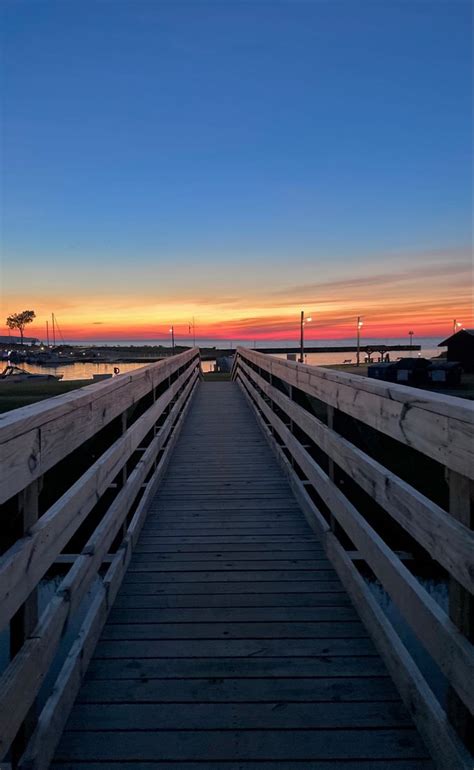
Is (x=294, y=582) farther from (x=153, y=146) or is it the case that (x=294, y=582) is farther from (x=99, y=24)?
(x=153, y=146)

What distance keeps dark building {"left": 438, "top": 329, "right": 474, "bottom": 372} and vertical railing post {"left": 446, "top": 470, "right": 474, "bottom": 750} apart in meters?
40.6

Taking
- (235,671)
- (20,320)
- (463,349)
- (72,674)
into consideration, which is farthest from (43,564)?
(20,320)

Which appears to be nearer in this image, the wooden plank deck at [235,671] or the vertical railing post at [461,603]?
the vertical railing post at [461,603]

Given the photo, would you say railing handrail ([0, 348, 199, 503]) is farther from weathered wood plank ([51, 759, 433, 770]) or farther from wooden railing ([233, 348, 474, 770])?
wooden railing ([233, 348, 474, 770])

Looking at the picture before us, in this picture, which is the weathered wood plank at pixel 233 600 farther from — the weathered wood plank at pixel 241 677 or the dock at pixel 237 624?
the weathered wood plank at pixel 241 677

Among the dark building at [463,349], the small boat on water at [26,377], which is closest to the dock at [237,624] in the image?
the dark building at [463,349]

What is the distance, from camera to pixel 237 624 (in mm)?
2732

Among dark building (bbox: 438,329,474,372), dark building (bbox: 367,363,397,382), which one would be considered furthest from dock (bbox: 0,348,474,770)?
dark building (bbox: 438,329,474,372)

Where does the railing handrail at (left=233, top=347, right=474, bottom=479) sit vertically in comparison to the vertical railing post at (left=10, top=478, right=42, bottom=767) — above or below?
above

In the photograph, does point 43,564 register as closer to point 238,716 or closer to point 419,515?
point 238,716

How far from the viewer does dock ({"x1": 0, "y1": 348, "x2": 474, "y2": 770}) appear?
5.20 feet

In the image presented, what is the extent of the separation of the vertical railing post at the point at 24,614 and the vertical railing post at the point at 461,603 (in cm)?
137

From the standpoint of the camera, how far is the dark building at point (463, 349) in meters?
38.9

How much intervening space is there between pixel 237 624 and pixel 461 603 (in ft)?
4.94
